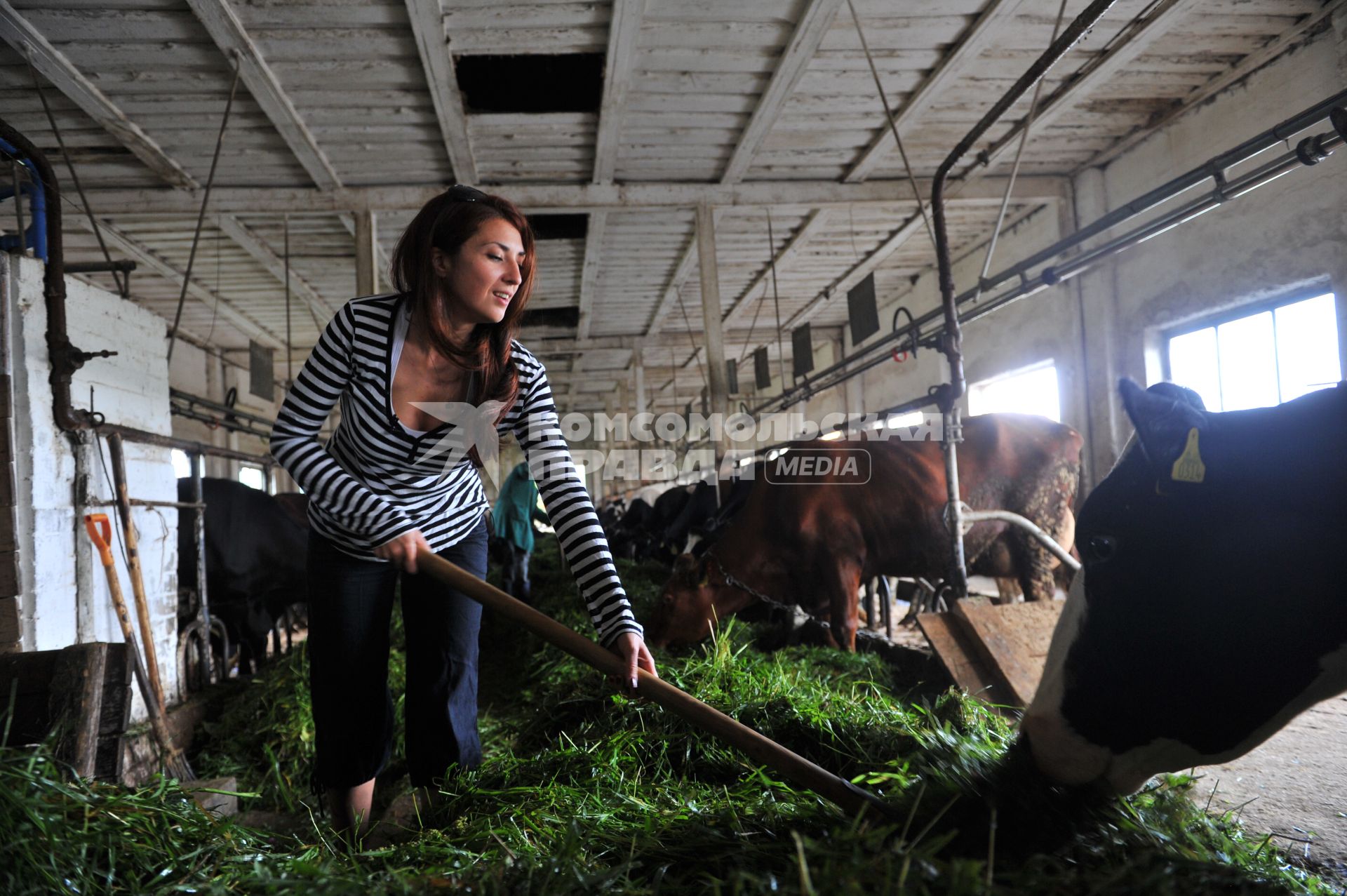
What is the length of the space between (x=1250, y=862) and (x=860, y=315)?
605cm

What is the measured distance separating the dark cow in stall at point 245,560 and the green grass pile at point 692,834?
179 inches

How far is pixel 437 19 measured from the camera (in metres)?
4.69

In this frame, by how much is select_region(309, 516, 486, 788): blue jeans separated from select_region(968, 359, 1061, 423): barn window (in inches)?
298

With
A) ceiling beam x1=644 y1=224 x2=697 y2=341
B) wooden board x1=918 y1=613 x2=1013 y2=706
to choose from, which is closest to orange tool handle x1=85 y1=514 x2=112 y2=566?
wooden board x1=918 y1=613 x2=1013 y2=706

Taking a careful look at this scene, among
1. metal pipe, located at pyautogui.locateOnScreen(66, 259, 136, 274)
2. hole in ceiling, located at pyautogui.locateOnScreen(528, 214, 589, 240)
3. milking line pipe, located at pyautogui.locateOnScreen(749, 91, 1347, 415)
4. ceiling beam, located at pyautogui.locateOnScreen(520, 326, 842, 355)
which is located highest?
hole in ceiling, located at pyautogui.locateOnScreen(528, 214, 589, 240)

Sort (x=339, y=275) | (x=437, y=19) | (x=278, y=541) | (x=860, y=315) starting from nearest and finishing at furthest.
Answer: (x=437, y=19) → (x=278, y=541) → (x=860, y=315) → (x=339, y=275)

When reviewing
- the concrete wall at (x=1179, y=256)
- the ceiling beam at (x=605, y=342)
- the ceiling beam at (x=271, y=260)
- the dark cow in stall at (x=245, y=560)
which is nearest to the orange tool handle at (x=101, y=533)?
the dark cow in stall at (x=245, y=560)

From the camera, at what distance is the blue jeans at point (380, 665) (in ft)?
6.58

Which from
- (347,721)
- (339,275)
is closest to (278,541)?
(339,275)

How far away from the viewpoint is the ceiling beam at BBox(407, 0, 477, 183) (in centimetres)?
464

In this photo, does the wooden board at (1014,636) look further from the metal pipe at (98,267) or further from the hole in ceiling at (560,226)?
the hole in ceiling at (560,226)

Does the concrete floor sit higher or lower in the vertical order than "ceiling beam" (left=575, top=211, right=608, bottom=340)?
lower

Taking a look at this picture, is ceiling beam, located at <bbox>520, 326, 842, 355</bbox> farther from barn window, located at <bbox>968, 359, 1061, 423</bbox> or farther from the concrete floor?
the concrete floor

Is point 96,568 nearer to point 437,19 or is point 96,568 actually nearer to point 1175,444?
point 437,19
